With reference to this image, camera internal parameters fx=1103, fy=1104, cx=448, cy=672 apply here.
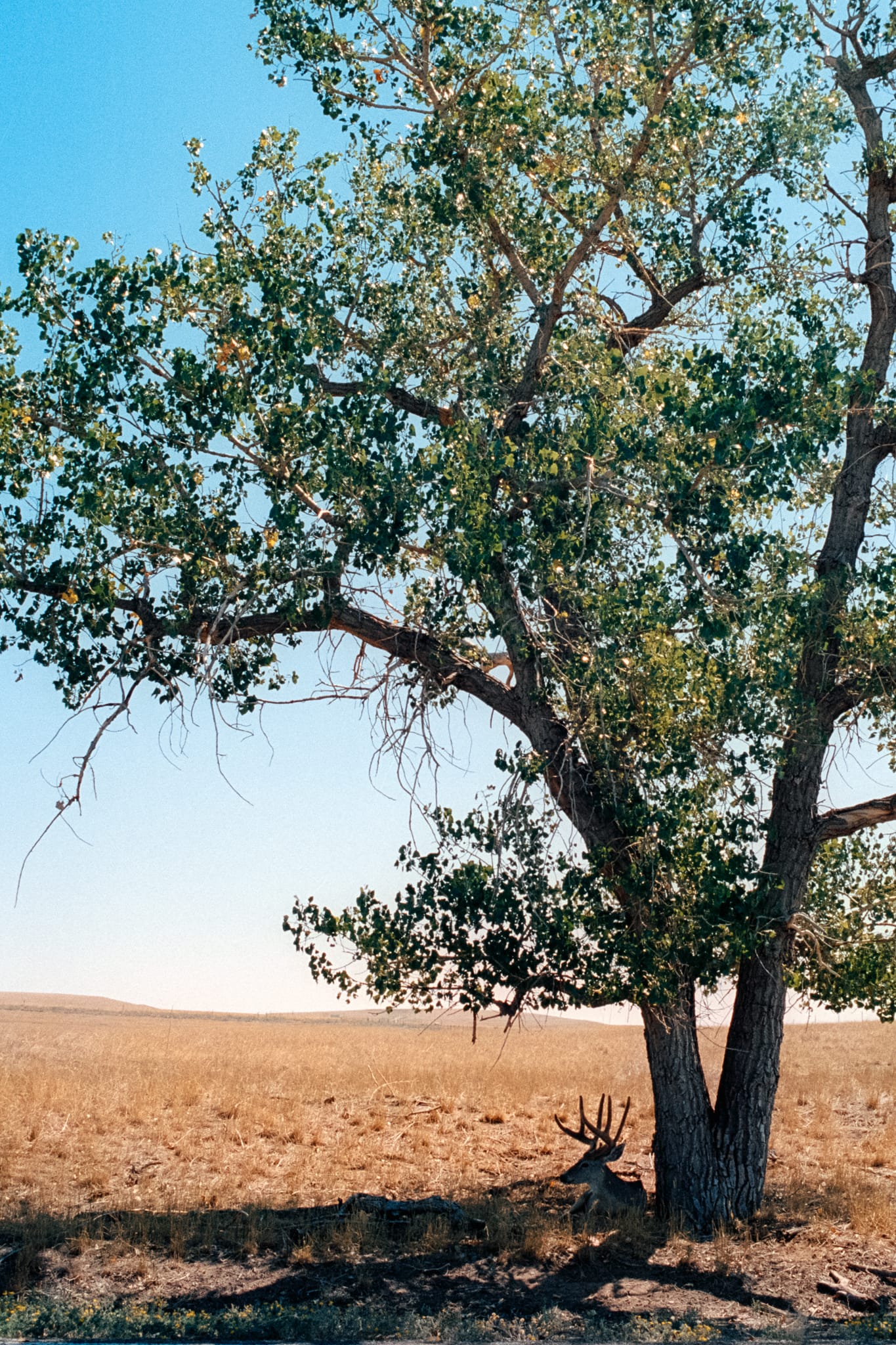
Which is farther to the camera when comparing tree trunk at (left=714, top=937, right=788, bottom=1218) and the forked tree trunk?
tree trunk at (left=714, top=937, right=788, bottom=1218)

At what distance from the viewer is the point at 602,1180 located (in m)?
12.9

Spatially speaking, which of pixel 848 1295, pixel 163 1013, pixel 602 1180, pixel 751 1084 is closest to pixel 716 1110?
pixel 751 1084

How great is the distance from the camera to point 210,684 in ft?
39.3

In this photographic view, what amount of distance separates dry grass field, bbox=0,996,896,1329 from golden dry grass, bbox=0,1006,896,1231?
0.05 meters

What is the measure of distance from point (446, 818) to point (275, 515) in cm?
354

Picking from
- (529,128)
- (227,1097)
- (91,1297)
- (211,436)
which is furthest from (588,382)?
(227,1097)

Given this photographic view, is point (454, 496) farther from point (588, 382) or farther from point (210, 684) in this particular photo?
point (210, 684)

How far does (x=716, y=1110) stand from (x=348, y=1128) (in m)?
6.92

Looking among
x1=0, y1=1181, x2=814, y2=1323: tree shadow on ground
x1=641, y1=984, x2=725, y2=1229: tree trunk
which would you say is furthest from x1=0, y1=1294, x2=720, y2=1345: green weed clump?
x1=641, y1=984, x2=725, y2=1229: tree trunk

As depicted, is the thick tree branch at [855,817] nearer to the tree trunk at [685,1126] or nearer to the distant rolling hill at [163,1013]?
the tree trunk at [685,1126]

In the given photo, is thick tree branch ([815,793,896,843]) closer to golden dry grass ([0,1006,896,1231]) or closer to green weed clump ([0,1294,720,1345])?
golden dry grass ([0,1006,896,1231])

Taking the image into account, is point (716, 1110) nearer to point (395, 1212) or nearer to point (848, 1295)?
point (848, 1295)

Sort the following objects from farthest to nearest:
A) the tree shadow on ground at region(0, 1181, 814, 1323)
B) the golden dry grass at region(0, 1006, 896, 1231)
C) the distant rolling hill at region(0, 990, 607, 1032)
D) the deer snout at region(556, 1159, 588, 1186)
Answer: the distant rolling hill at region(0, 990, 607, 1032)
the golden dry grass at region(0, 1006, 896, 1231)
the deer snout at region(556, 1159, 588, 1186)
the tree shadow on ground at region(0, 1181, 814, 1323)

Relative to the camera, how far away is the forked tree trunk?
→ 12328mm
